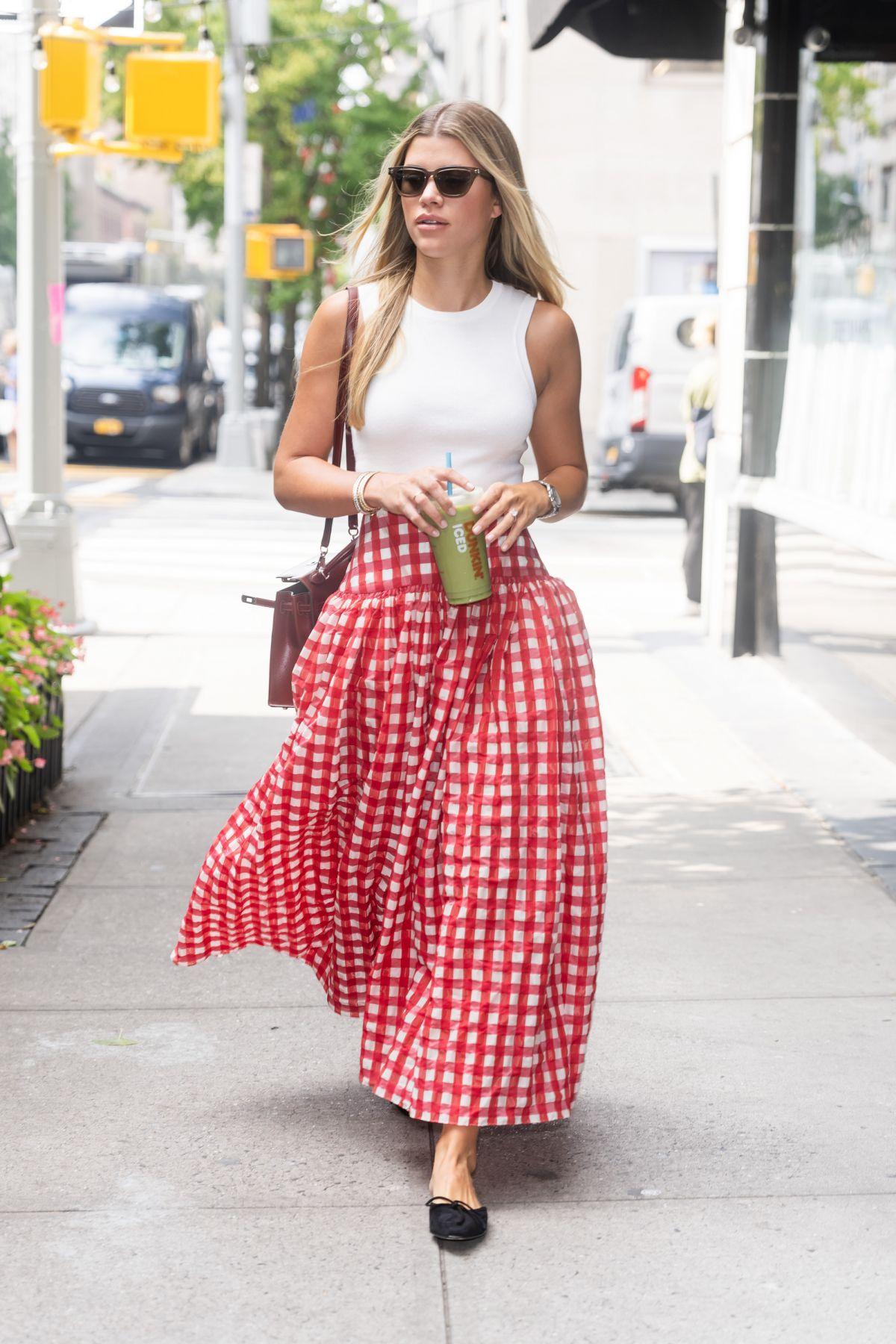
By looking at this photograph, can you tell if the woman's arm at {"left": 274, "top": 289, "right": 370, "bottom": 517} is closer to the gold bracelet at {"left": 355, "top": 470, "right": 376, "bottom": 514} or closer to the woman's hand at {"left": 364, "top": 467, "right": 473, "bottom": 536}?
the gold bracelet at {"left": 355, "top": 470, "right": 376, "bottom": 514}

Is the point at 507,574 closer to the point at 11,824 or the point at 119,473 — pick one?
the point at 11,824

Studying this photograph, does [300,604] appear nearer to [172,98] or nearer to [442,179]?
[442,179]

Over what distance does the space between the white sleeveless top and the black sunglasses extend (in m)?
0.20

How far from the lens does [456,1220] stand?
316 cm

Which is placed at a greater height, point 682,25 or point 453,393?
point 682,25

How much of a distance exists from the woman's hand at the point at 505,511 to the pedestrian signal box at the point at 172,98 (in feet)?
26.0

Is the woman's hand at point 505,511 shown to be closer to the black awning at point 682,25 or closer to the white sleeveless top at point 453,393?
the white sleeveless top at point 453,393

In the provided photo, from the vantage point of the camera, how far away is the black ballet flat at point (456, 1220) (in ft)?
10.3

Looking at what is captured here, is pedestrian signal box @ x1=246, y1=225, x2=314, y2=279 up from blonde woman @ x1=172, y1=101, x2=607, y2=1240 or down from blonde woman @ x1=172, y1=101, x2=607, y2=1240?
up

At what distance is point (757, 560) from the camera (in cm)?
948

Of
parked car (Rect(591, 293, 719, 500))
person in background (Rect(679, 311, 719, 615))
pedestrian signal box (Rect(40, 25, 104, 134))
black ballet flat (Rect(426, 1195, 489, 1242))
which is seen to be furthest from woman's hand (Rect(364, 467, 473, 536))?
parked car (Rect(591, 293, 719, 500))

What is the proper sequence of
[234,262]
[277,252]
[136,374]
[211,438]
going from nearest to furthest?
[277,252] → [234,262] → [136,374] → [211,438]

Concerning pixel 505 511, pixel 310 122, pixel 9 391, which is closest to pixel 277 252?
pixel 9 391

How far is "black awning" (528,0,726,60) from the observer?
9.70 m
